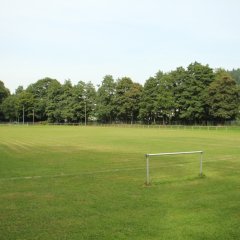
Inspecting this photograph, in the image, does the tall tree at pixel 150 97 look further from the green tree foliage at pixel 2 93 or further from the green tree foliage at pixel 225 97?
the green tree foliage at pixel 2 93

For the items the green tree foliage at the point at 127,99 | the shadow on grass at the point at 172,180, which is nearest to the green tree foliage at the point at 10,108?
the green tree foliage at the point at 127,99

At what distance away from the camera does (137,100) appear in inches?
4776

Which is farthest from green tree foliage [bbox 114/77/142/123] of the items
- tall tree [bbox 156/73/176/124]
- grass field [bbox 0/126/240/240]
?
grass field [bbox 0/126/240/240]

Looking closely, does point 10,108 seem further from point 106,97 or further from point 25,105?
point 106,97

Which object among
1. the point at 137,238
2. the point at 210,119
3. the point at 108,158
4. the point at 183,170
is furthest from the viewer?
the point at 210,119

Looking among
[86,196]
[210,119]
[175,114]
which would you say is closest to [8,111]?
[175,114]

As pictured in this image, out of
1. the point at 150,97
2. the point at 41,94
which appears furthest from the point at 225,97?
the point at 41,94

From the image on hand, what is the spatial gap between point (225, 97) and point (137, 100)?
3771 cm

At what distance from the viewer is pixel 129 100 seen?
121m

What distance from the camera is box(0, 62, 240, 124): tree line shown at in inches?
3578

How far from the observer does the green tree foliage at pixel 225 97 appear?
288ft

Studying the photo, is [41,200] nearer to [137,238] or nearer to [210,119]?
[137,238]

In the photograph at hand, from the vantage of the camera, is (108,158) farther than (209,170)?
Yes

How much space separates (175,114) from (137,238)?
335 ft
